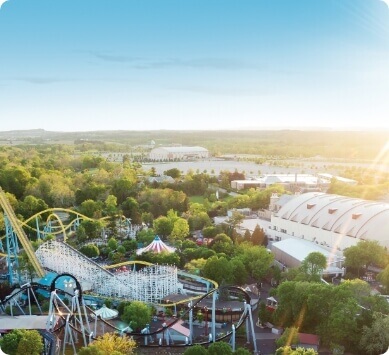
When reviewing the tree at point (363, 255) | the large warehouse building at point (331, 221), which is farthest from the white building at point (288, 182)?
the tree at point (363, 255)

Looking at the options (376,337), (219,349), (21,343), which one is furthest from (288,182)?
(21,343)

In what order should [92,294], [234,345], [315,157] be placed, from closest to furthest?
[234,345], [92,294], [315,157]

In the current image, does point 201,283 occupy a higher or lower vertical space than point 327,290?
lower

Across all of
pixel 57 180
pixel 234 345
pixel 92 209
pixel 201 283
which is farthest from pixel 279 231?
pixel 57 180

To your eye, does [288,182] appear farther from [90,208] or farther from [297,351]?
[297,351]

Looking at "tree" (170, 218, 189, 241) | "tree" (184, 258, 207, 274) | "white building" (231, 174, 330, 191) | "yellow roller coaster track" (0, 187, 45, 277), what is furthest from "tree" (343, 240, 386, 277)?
"white building" (231, 174, 330, 191)

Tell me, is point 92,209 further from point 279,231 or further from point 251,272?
point 251,272

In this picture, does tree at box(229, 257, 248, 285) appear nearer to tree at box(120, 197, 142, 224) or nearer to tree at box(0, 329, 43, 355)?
tree at box(0, 329, 43, 355)
